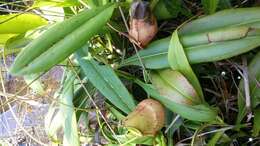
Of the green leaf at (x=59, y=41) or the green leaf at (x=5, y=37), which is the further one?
the green leaf at (x=5, y=37)

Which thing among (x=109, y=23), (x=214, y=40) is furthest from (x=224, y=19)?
(x=109, y=23)

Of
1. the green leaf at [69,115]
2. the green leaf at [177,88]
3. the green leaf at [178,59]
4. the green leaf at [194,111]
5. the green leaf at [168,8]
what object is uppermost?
the green leaf at [168,8]

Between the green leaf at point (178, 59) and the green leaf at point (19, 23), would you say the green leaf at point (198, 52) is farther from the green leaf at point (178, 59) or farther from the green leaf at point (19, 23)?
the green leaf at point (19, 23)

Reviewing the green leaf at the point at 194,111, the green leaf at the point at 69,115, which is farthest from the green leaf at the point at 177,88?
the green leaf at the point at 69,115

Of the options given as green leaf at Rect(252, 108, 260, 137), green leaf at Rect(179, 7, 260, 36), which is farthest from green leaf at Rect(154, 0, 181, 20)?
green leaf at Rect(252, 108, 260, 137)

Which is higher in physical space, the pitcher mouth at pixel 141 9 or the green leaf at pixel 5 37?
the pitcher mouth at pixel 141 9

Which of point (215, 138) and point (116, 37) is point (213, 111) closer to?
point (215, 138)

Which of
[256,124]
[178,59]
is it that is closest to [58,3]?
[178,59]
